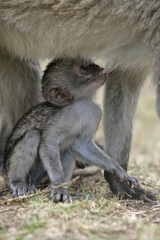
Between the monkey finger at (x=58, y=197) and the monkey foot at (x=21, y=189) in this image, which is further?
the monkey foot at (x=21, y=189)

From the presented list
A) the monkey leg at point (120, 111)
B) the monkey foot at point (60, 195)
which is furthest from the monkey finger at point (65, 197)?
the monkey leg at point (120, 111)

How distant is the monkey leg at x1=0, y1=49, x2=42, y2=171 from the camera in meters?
5.01

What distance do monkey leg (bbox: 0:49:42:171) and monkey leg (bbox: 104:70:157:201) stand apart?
0.95m

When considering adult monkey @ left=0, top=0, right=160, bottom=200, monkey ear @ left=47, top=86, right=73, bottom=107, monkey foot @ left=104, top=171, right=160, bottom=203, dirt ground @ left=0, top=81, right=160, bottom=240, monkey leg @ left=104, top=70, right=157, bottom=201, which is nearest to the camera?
dirt ground @ left=0, top=81, right=160, bottom=240

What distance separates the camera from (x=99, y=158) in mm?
4105

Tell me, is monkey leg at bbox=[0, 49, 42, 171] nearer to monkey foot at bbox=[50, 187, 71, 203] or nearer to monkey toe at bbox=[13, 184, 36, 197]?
monkey toe at bbox=[13, 184, 36, 197]

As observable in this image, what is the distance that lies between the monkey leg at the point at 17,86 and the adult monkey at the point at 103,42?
0.01 m

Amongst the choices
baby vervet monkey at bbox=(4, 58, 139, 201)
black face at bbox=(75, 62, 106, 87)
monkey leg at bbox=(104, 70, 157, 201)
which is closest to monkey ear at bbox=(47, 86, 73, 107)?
baby vervet monkey at bbox=(4, 58, 139, 201)

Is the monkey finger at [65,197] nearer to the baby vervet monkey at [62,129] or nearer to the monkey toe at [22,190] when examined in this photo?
the baby vervet monkey at [62,129]

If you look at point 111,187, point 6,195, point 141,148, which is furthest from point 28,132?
point 141,148

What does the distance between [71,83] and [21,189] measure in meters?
1.16

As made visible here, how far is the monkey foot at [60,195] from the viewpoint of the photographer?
3.82m

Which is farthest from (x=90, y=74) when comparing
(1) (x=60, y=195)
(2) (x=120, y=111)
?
(1) (x=60, y=195)

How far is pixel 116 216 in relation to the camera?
11.3ft
